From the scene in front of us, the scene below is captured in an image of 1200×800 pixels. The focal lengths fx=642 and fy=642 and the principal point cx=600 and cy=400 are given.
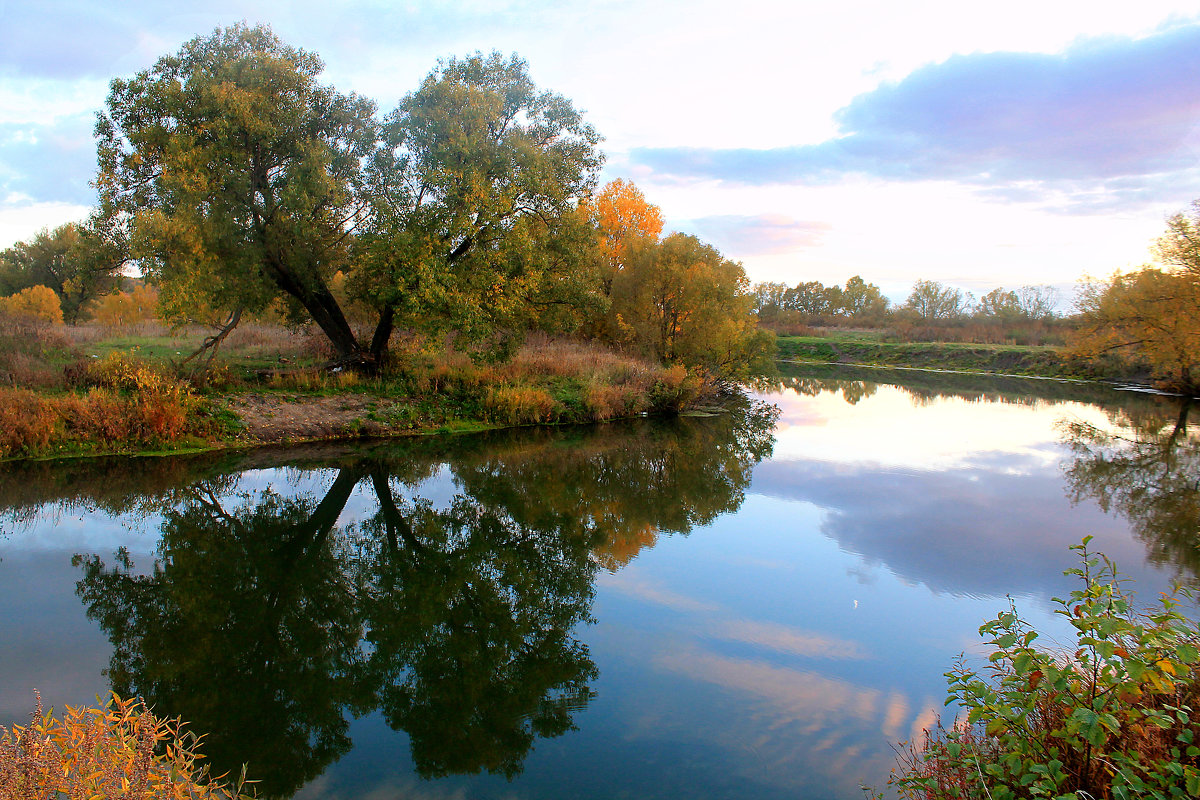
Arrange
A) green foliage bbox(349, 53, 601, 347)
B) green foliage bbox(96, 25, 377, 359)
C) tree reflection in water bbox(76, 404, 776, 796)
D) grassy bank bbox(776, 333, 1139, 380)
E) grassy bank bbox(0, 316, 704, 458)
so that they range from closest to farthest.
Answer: tree reflection in water bbox(76, 404, 776, 796) < grassy bank bbox(0, 316, 704, 458) < green foliage bbox(96, 25, 377, 359) < green foliage bbox(349, 53, 601, 347) < grassy bank bbox(776, 333, 1139, 380)

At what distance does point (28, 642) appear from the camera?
5.98m

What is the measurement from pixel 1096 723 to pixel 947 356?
51110 millimetres

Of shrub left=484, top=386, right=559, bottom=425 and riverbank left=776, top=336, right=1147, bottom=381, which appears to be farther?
riverbank left=776, top=336, right=1147, bottom=381

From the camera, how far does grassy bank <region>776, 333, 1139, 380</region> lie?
124 ft

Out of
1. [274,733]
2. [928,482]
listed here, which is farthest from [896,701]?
[928,482]

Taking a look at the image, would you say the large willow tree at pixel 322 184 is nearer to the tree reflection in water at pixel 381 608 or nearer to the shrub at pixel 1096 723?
the tree reflection in water at pixel 381 608

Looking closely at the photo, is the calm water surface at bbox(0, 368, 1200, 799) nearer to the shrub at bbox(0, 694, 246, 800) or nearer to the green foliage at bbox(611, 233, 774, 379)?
the shrub at bbox(0, 694, 246, 800)

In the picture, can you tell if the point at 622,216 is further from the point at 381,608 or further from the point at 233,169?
the point at 381,608

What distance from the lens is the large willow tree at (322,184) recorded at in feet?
47.1

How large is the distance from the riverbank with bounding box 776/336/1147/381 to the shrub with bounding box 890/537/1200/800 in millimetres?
35084

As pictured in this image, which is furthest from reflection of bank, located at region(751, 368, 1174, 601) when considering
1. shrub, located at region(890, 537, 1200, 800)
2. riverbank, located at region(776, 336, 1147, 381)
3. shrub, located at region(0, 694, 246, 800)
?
riverbank, located at region(776, 336, 1147, 381)

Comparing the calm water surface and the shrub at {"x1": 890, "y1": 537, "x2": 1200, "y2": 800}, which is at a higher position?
the shrub at {"x1": 890, "y1": 537, "x2": 1200, "y2": 800}

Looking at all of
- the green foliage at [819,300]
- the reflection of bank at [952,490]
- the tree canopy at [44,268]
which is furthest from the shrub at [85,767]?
the green foliage at [819,300]

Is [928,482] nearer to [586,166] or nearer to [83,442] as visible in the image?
[586,166]
